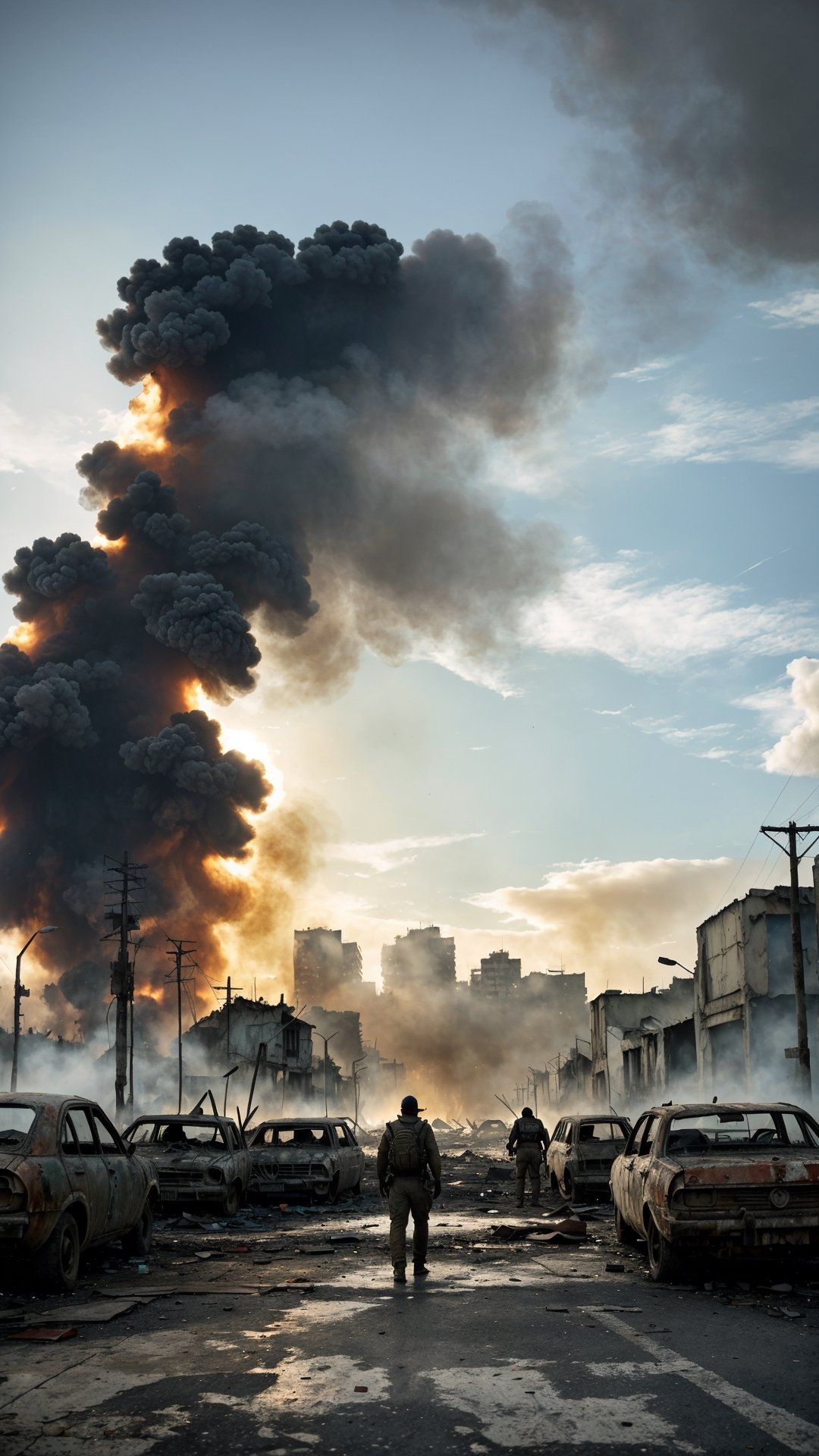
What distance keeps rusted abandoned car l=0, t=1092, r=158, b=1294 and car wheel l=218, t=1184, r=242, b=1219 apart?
206 inches

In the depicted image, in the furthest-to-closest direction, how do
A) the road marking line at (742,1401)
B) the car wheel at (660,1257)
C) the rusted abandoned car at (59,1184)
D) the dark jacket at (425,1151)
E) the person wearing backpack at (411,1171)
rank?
the dark jacket at (425,1151)
the person wearing backpack at (411,1171)
the car wheel at (660,1257)
the rusted abandoned car at (59,1184)
the road marking line at (742,1401)

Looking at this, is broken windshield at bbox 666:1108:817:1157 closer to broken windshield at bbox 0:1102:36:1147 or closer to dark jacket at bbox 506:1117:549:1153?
broken windshield at bbox 0:1102:36:1147

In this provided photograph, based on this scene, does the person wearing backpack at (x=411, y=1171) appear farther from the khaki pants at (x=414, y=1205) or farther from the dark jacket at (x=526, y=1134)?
the dark jacket at (x=526, y=1134)

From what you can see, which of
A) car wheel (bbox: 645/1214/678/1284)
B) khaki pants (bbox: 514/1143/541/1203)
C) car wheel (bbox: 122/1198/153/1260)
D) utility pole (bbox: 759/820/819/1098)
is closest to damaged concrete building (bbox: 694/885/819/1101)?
utility pole (bbox: 759/820/819/1098)

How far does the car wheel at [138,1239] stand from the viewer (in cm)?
1258

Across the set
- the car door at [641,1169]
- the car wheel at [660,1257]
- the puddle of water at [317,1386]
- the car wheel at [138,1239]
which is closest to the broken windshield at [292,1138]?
the car wheel at [138,1239]

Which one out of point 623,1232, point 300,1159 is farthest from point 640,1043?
point 623,1232

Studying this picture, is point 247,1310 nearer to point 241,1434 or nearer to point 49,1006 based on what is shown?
point 241,1434

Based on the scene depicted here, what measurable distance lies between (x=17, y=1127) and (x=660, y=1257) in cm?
538

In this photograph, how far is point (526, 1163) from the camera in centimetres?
2036

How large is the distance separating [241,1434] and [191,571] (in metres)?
Result: 72.6

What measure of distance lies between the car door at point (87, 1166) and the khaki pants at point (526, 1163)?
10190mm

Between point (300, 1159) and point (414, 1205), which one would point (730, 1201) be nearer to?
point (414, 1205)

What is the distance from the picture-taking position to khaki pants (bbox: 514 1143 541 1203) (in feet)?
66.6
